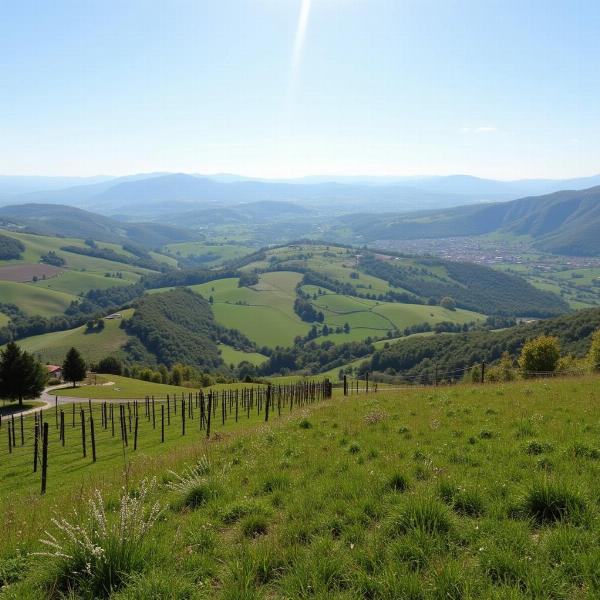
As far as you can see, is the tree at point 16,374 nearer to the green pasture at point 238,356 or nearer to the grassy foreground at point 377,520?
the grassy foreground at point 377,520

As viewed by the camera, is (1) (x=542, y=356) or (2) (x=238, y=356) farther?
(2) (x=238, y=356)

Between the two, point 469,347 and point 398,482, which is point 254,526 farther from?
point 469,347

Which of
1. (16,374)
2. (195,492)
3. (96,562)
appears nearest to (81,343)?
(16,374)

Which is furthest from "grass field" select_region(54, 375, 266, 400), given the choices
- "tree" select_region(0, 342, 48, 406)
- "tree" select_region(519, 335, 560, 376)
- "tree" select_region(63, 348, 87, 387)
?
"tree" select_region(519, 335, 560, 376)

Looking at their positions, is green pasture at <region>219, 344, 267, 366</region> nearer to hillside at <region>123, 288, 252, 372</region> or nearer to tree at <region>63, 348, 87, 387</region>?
hillside at <region>123, 288, 252, 372</region>

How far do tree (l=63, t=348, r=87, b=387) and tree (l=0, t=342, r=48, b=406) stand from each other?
14.4 m

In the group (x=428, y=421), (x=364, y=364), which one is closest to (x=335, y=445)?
(x=428, y=421)

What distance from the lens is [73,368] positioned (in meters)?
69.7

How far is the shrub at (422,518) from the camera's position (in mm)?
5516

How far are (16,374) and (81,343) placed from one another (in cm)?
10260

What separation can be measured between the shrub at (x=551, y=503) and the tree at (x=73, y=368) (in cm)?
7533

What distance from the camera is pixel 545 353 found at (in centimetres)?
4956

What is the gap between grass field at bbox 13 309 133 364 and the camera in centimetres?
13862

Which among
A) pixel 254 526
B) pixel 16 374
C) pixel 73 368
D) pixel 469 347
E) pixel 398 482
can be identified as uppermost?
pixel 398 482
